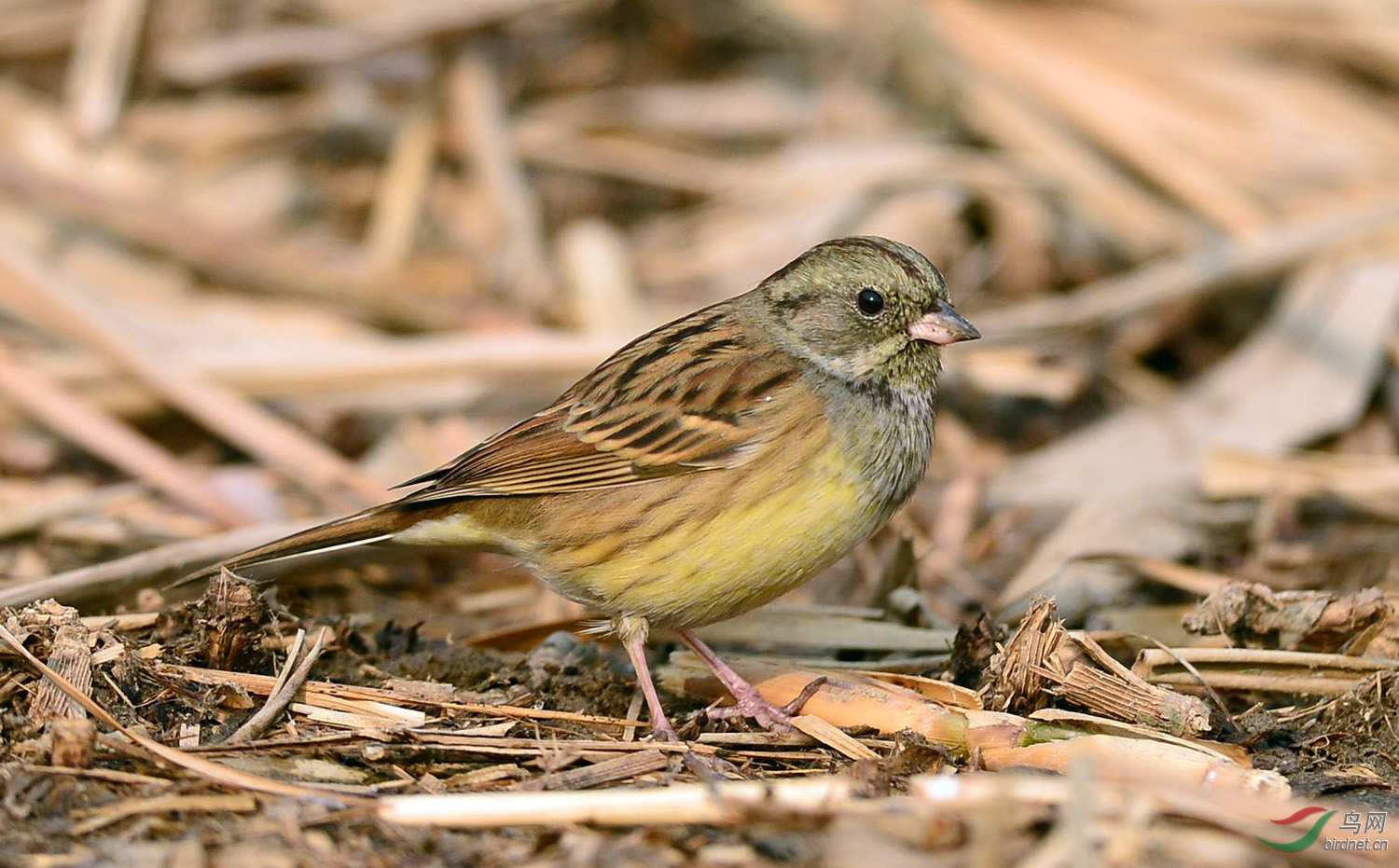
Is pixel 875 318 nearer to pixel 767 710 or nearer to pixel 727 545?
pixel 727 545

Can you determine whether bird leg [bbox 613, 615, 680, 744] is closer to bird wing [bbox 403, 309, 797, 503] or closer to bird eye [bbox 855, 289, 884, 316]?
bird wing [bbox 403, 309, 797, 503]

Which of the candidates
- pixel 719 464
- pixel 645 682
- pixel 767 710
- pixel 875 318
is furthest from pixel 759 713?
pixel 875 318

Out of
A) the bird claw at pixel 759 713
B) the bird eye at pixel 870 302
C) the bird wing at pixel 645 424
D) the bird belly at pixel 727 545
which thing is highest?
the bird eye at pixel 870 302

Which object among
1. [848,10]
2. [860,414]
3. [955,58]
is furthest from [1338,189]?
[860,414]

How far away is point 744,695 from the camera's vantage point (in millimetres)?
4145

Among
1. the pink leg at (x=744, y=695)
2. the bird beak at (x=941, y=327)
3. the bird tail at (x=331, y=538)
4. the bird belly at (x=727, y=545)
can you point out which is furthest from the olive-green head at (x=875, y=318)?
the bird tail at (x=331, y=538)

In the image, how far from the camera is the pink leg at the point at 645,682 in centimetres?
398

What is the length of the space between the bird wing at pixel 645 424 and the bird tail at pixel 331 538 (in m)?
0.10

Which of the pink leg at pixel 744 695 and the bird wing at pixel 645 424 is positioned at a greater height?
the bird wing at pixel 645 424

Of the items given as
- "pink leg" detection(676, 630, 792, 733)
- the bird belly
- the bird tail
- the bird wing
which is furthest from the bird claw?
the bird tail

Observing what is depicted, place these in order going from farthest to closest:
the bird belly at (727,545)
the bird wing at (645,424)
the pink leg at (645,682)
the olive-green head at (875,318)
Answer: the olive-green head at (875,318) < the bird wing at (645,424) < the bird belly at (727,545) < the pink leg at (645,682)

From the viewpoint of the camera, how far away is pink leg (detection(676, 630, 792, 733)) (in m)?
3.99

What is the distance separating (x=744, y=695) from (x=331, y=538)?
130 centimetres

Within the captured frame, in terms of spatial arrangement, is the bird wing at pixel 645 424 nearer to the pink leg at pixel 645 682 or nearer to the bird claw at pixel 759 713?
the pink leg at pixel 645 682
